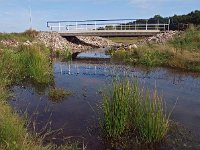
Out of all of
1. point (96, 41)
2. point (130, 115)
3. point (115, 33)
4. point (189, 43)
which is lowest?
point (130, 115)

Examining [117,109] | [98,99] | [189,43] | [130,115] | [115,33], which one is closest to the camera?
[117,109]

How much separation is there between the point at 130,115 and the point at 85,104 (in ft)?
15.3

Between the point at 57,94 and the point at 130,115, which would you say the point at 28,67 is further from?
the point at 130,115

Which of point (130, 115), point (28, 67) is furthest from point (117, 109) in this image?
point (28, 67)

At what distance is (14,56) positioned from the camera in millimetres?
19953

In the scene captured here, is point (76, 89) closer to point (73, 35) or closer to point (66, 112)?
point (66, 112)

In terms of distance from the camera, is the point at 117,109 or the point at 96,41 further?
the point at 96,41

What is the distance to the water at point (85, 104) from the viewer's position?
10828 millimetres

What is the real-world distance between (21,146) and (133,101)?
3383 mm

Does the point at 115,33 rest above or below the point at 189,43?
above

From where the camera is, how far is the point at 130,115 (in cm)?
976

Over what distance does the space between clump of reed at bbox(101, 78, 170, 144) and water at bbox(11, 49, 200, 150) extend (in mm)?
642

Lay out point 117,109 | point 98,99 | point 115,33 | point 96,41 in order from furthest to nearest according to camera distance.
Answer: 1. point 96,41
2. point 115,33
3. point 98,99
4. point 117,109

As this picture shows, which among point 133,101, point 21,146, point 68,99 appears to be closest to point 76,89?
point 68,99
